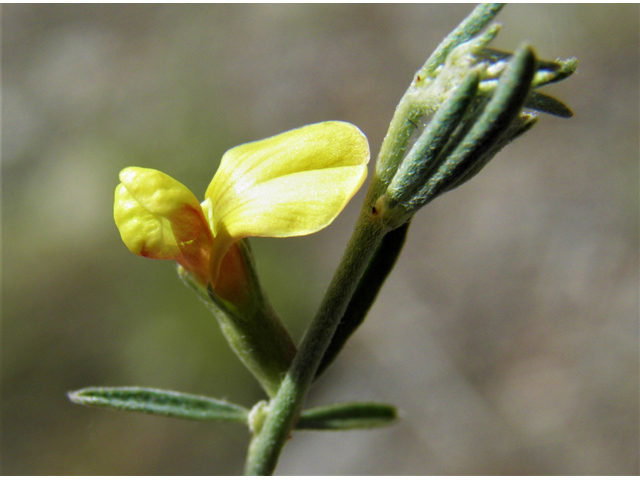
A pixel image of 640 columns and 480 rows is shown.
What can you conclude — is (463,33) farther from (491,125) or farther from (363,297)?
(363,297)

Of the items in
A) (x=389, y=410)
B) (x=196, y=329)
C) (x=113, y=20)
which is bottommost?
(x=196, y=329)

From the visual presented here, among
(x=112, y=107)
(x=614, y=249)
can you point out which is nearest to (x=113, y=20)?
(x=112, y=107)

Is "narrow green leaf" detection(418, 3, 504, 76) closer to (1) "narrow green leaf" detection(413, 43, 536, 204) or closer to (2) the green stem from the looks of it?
(1) "narrow green leaf" detection(413, 43, 536, 204)

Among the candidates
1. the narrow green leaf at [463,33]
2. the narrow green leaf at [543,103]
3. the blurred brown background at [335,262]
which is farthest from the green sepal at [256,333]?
the blurred brown background at [335,262]

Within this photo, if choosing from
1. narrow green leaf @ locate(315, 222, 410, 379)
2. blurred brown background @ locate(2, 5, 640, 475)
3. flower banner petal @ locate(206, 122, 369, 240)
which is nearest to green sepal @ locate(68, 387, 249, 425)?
narrow green leaf @ locate(315, 222, 410, 379)

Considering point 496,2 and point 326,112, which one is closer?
point 496,2

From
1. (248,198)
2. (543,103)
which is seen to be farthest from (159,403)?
(543,103)

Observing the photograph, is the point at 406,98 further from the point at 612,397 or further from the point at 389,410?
the point at 612,397
